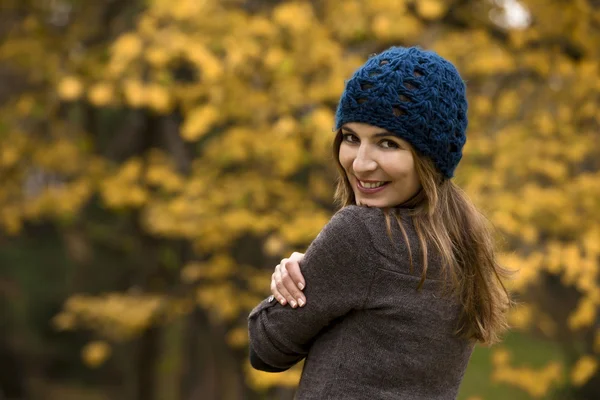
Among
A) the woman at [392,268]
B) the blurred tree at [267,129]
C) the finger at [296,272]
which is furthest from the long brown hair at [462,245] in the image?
the blurred tree at [267,129]

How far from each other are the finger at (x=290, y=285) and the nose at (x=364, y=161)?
247 millimetres

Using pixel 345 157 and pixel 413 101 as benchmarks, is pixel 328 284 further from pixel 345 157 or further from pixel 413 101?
pixel 413 101

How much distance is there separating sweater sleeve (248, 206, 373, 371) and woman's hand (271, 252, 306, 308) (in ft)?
0.04

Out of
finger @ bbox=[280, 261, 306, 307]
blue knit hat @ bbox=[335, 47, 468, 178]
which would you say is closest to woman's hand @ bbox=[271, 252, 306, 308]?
finger @ bbox=[280, 261, 306, 307]

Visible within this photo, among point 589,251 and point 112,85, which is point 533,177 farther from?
point 112,85

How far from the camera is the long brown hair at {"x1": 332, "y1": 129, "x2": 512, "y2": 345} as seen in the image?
1579 mm

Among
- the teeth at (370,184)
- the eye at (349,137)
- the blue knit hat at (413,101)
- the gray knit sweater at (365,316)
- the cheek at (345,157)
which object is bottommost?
the gray knit sweater at (365,316)

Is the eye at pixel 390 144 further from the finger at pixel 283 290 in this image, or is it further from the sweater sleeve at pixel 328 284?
the finger at pixel 283 290

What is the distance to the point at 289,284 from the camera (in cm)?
156

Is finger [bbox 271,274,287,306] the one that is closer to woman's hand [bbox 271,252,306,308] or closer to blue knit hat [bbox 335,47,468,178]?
woman's hand [bbox 271,252,306,308]

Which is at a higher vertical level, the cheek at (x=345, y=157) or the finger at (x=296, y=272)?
the cheek at (x=345, y=157)

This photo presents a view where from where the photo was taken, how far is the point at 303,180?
18.1ft

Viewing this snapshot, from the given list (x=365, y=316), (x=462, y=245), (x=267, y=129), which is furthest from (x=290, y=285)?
(x=267, y=129)

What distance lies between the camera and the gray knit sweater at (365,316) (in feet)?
5.00
